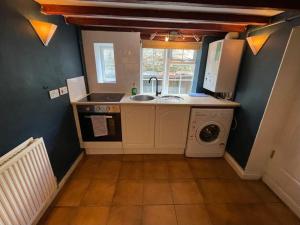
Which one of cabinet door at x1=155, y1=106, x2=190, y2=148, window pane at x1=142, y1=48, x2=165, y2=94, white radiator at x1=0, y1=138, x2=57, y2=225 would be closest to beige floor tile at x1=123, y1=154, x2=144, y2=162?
cabinet door at x1=155, y1=106, x2=190, y2=148

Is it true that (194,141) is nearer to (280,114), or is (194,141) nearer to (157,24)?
(280,114)

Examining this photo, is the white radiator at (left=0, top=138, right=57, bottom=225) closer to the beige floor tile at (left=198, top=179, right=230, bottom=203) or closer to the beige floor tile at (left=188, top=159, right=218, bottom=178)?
the beige floor tile at (left=198, top=179, right=230, bottom=203)

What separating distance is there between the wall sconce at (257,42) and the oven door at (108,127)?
1.97 metres

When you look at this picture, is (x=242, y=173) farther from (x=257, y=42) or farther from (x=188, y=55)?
(x=188, y=55)

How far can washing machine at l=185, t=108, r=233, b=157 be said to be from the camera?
2170 mm

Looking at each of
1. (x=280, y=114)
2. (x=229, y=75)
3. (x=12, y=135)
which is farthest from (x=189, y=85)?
(x=12, y=135)

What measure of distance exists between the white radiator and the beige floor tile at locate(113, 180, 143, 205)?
0.72 m

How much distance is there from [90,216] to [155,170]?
973mm

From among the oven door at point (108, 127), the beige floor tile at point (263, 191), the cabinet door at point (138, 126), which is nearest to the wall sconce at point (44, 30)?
the oven door at point (108, 127)

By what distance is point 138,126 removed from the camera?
2.27 m

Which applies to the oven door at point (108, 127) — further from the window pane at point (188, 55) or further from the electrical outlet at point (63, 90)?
the window pane at point (188, 55)

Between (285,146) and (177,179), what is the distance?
4.40 ft

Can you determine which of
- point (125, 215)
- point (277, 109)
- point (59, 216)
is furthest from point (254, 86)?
point (59, 216)

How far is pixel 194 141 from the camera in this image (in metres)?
2.33
